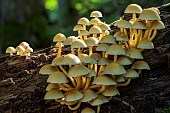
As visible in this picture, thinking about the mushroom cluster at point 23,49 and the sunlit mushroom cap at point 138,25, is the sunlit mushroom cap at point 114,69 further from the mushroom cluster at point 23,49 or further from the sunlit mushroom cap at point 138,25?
the mushroom cluster at point 23,49

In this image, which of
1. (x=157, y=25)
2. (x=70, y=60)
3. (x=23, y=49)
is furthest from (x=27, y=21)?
(x=70, y=60)

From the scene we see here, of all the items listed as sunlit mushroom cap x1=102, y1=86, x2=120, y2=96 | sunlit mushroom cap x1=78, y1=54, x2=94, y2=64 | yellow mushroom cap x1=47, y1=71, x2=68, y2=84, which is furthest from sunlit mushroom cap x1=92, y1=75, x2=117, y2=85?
yellow mushroom cap x1=47, y1=71, x2=68, y2=84

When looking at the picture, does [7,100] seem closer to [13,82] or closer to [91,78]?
[13,82]

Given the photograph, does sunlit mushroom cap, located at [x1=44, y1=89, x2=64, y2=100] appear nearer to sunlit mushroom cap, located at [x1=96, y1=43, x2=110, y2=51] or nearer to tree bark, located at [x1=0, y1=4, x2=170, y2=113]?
tree bark, located at [x1=0, y1=4, x2=170, y2=113]

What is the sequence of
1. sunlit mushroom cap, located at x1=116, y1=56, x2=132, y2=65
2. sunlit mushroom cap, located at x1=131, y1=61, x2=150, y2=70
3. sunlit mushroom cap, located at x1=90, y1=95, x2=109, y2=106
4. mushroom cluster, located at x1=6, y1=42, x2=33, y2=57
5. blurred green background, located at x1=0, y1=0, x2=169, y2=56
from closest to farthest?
sunlit mushroom cap, located at x1=90, y1=95, x2=109, y2=106 < sunlit mushroom cap, located at x1=116, y1=56, x2=132, y2=65 < sunlit mushroom cap, located at x1=131, y1=61, x2=150, y2=70 < mushroom cluster, located at x1=6, y1=42, x2=33, y2=57 < blurred green background, located at x1=0, y1=0, x2=169, y2=56

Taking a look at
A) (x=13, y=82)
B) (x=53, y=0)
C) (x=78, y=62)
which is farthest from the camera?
(x=53, y=0)

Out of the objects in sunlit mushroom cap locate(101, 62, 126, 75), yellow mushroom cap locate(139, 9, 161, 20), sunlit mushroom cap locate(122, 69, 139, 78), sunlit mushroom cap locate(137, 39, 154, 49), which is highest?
yellow mushroom cap locate(139, 9, 161, 20)

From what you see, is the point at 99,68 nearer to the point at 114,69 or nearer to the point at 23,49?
the point at 114,69

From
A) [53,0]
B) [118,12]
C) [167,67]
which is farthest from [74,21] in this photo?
[53,0]
